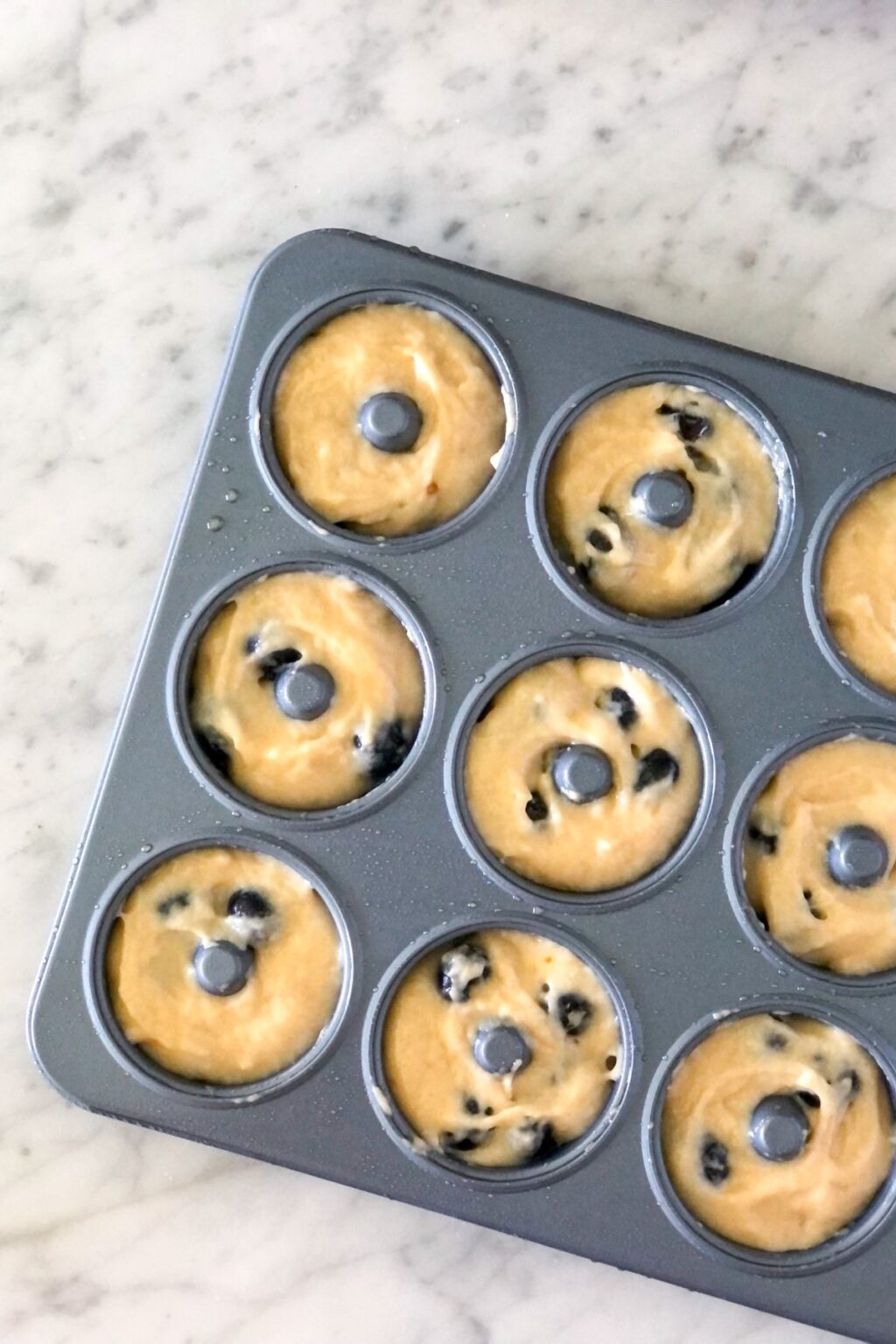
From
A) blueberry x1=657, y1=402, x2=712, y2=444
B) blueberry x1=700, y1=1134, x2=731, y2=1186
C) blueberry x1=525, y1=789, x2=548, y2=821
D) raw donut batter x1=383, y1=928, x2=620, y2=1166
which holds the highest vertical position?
blueberry x1=657, y1=402, x2=712, y2=444

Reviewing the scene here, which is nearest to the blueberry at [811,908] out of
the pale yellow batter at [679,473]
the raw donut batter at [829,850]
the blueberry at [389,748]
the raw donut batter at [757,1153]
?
the raw donut batter at [829,850]

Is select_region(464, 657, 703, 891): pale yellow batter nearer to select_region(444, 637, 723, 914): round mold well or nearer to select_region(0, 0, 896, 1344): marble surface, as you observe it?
select_region(444, 637, 723, 914): round mold well

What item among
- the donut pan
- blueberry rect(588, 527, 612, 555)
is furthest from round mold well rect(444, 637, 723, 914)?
blueberry rect(588, 527, 612, 555)

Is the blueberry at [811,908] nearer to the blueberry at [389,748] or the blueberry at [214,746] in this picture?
the blueberry at [389,748]

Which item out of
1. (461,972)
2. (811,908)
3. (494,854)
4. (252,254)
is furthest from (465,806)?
(252,254)

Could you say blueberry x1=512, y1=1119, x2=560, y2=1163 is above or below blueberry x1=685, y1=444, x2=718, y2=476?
below

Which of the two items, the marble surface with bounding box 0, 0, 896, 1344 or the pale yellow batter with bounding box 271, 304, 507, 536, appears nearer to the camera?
the pale yellow batter with bounding box 271, 304, 507, 536

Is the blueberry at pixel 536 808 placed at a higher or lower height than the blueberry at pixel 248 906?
higher
